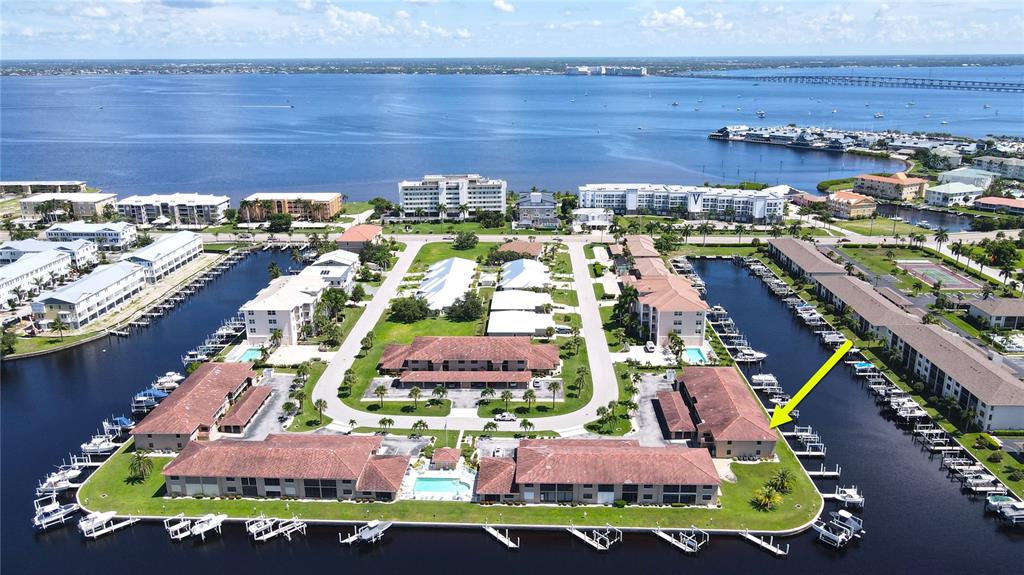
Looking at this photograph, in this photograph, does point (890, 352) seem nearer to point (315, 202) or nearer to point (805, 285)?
point (805, 285)

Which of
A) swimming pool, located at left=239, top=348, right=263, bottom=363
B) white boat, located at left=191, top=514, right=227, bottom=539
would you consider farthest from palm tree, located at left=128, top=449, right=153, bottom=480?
swimming pool, located at left=239, top=348, right=263, bottom=363

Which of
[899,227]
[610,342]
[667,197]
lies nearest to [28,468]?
[610,342]

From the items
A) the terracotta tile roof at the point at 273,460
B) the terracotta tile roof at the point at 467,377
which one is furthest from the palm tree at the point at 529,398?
the terracotta tile roof at the point at 273,460

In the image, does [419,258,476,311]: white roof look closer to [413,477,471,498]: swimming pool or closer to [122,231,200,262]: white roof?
[413,477,471,498]: swimming pool

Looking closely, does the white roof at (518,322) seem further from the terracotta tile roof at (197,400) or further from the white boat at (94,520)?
the white boat at (94,520)

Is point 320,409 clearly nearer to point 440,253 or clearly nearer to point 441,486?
point 441,486
